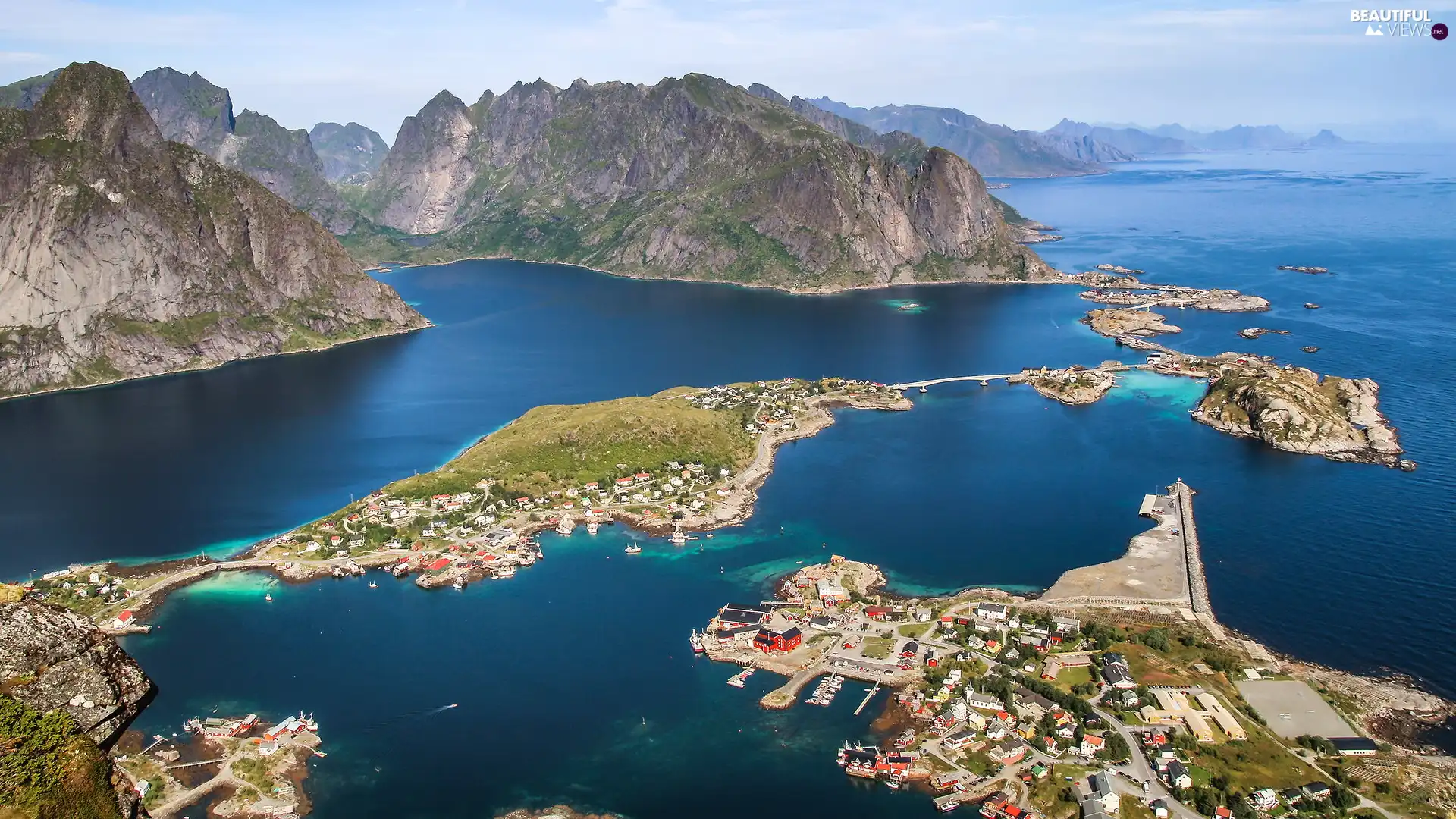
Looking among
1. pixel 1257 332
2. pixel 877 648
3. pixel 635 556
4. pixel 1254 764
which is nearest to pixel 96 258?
pixel 635 556

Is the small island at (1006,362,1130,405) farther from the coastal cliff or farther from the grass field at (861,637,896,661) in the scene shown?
the grass field at (861,637,896,661)

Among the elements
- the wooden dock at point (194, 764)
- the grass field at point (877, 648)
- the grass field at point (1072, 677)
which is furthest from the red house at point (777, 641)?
the wooden dock at point (194, 764)

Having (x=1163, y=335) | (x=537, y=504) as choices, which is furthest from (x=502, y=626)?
(x=1163, y=335)

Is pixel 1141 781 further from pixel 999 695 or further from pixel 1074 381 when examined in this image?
pixel 1074 381

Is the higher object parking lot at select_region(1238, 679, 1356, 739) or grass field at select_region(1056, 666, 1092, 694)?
grass field at select_region(1056, 666, 1092, 694)

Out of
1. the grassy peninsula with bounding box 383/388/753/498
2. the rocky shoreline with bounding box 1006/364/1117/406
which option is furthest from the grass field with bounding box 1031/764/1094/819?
the rocky shoreline with bounding box 1006/364/1117/406
